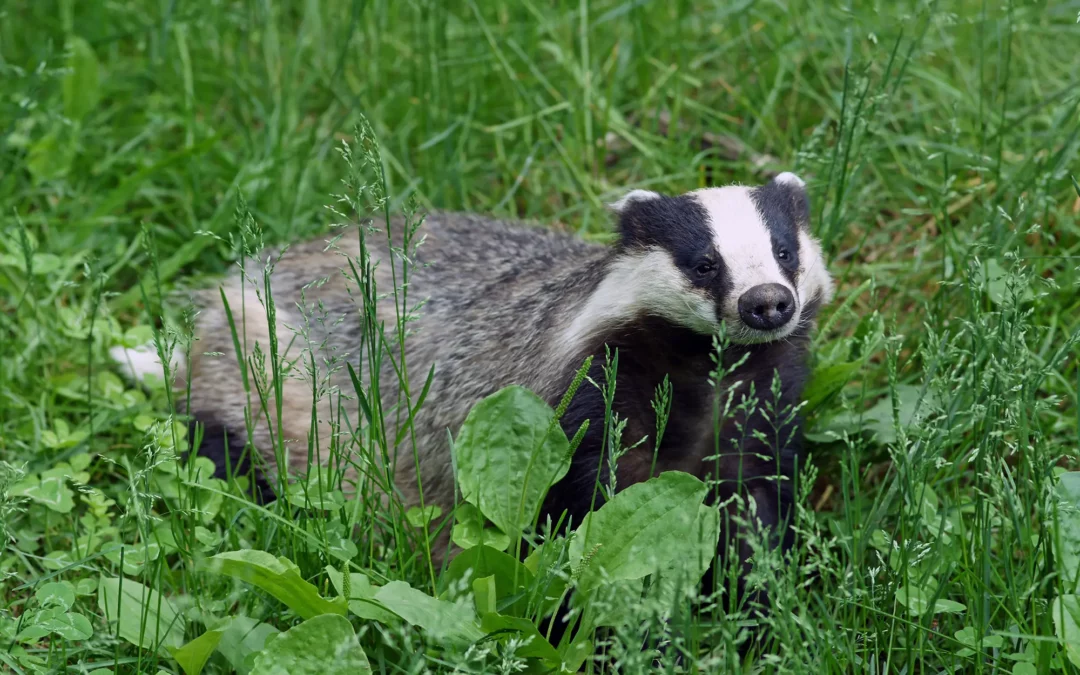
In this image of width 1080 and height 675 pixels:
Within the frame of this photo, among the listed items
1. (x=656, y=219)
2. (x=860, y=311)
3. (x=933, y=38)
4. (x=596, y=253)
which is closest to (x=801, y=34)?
(x=933, y=38)

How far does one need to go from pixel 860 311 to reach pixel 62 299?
2800 mm

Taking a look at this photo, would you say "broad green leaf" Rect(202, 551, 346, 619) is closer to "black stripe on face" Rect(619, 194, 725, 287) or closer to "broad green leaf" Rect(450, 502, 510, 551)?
"broad green leaf" Rect(450, 502, 510, 551)

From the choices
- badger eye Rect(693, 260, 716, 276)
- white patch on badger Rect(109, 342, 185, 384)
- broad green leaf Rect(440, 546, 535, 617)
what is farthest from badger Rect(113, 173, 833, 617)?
white patch on badger Rect(109, 342, 185, 384)

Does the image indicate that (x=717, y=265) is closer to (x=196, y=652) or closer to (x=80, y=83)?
(x=196, y=652)

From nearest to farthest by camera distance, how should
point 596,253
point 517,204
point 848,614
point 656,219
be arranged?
1. point 848,614
2. point 656,219
3. point 596,253
4. point 517,204

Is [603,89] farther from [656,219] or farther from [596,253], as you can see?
[656,219]

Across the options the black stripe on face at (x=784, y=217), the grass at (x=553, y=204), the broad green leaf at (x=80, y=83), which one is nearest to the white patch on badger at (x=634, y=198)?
the black stripe on face at (x=784, y=217)

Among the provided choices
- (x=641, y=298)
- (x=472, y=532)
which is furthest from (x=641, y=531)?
(x=641, y=298)

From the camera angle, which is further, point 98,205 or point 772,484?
point 98,205

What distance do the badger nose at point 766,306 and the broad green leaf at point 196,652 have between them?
1361 mm

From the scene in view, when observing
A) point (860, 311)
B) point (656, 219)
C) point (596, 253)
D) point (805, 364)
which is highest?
point (656, 219)

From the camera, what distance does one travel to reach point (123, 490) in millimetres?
3477

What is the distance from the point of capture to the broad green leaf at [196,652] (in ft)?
8.22

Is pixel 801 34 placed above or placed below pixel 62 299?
above
